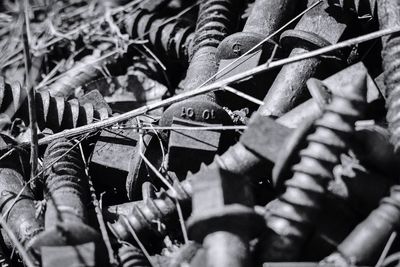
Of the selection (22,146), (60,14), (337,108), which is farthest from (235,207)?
(60,14)

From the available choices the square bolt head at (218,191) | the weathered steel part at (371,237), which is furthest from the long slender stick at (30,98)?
the weathered steel part at (371,237)

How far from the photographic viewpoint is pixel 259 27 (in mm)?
2053

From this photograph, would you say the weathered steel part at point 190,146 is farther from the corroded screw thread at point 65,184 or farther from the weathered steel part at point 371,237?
the weathered steel part at point 371,237

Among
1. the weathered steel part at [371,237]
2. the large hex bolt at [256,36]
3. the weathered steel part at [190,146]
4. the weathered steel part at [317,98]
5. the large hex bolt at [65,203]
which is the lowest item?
the weathered steel part at [371,237]

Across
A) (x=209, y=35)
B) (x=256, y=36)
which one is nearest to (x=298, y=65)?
(x=256, y=36)

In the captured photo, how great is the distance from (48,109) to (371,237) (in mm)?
1413

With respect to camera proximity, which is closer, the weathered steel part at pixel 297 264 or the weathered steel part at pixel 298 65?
the weathered steel part at pixel 297 264

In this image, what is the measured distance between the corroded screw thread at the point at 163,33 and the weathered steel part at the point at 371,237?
145 centimetres

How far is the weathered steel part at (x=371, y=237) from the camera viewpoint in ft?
4.11

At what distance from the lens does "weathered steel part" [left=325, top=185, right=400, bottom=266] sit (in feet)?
4.11

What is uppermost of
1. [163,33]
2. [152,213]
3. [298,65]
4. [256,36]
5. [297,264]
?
[163,33]

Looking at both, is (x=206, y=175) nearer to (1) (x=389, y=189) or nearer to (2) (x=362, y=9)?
(1) (x=389, y=189)

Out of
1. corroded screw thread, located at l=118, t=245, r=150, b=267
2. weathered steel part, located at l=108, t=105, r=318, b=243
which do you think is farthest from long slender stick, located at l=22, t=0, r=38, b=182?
corroded screw thread, located at l=118, t=245, r=150, b=267

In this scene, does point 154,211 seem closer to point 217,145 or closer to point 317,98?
point 217,145
